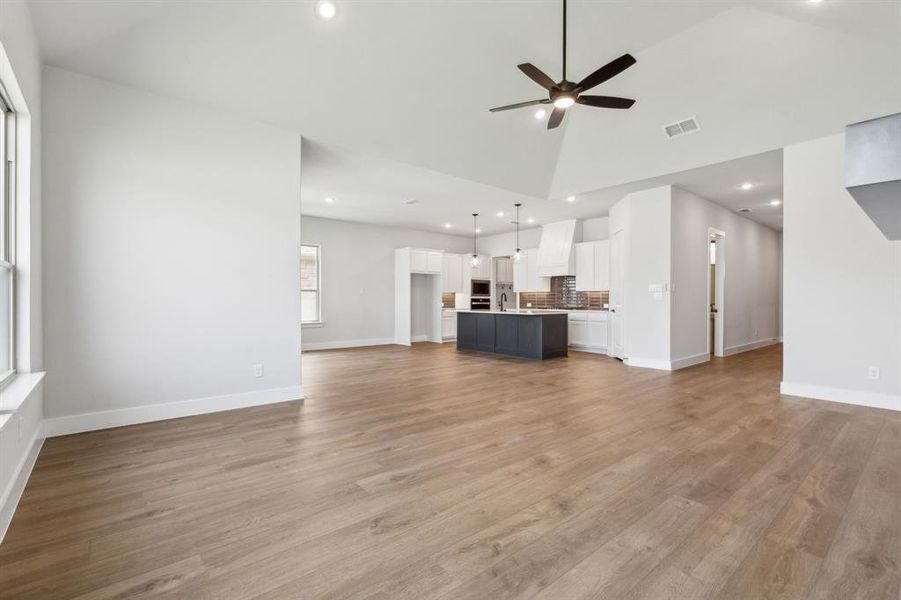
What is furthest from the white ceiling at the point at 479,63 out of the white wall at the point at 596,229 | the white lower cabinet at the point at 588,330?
the white lower cabinet at the point at 588,330

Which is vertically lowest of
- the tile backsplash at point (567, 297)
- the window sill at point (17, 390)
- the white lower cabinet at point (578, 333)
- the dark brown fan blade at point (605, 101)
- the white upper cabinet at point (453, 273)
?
the white lower cabinet at point (578, 333)

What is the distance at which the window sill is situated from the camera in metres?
2.18

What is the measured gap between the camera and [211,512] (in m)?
2.13

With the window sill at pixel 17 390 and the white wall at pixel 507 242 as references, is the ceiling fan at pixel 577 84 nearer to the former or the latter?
the window sill at pixel 17 390

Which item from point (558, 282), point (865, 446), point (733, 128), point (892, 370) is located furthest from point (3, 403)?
point (558, 282)

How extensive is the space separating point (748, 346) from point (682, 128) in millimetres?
5707

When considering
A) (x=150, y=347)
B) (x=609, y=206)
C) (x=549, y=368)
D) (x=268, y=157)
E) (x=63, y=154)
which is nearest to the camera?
(x=63, y=154)

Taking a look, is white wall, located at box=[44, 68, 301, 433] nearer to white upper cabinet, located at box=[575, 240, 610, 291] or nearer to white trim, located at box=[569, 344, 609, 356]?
white trim, located at box=[569, 344, 609, 356]

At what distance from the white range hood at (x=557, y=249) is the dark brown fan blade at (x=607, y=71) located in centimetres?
586

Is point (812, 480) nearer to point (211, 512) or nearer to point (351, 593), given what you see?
point (351, 593)

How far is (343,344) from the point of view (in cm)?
922

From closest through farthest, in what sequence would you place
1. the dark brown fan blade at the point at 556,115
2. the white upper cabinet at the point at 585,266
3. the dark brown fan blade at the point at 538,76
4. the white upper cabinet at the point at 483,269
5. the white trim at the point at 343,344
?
the dark brown fan blade at the point at 538,76
the dark brown fan blade at the point at 556,115
the white upper cabinet at the point at 585,266
the white trim at the point at 343,344
the white upper cabinet at the point at 483,269

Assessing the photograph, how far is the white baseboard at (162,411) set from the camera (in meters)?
3.32

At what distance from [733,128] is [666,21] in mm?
1674
